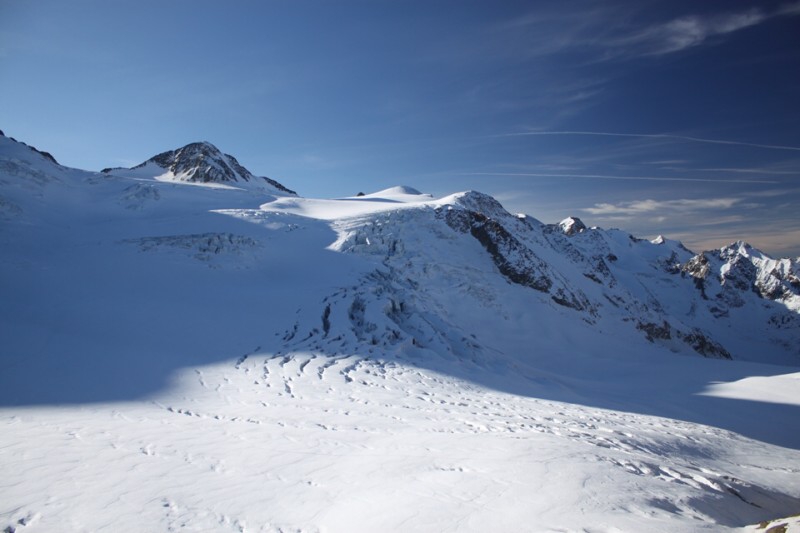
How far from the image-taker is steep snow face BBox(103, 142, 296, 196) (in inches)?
2258

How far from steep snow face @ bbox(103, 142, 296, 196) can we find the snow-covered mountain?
58.6 ft

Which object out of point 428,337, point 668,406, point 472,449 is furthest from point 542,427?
point 668,406

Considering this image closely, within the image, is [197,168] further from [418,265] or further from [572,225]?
[572,225]

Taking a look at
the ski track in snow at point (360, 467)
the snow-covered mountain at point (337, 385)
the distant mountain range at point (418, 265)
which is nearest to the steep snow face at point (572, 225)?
the distant mountain range at point (418, 265)

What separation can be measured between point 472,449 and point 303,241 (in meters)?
23.1

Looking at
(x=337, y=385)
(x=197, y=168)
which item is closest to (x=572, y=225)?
(x=197, y=168)

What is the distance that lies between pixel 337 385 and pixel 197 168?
55514mm

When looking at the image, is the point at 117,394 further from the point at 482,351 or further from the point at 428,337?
the point at 482,351

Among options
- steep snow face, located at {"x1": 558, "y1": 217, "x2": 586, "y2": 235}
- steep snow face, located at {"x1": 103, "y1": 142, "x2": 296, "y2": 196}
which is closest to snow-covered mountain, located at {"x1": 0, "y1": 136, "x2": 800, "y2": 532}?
steep snow face, located at {"x1": 103, "y1": 142, "x2": 296, "y2": 196}

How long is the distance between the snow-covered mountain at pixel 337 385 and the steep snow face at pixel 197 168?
17865mm

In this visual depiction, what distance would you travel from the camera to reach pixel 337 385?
13.4m

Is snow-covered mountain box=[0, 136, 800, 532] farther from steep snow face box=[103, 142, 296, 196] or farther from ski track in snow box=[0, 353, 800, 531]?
steep snow face box=[103, 142, 296, 196]

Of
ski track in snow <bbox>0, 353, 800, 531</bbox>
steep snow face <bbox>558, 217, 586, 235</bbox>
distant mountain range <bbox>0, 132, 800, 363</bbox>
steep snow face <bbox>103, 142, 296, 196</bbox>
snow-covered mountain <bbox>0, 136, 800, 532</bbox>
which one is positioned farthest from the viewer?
steep snow face <bbox>558, 217, 586, 235</bbox>

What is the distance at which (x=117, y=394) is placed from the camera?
1159 centimetres
